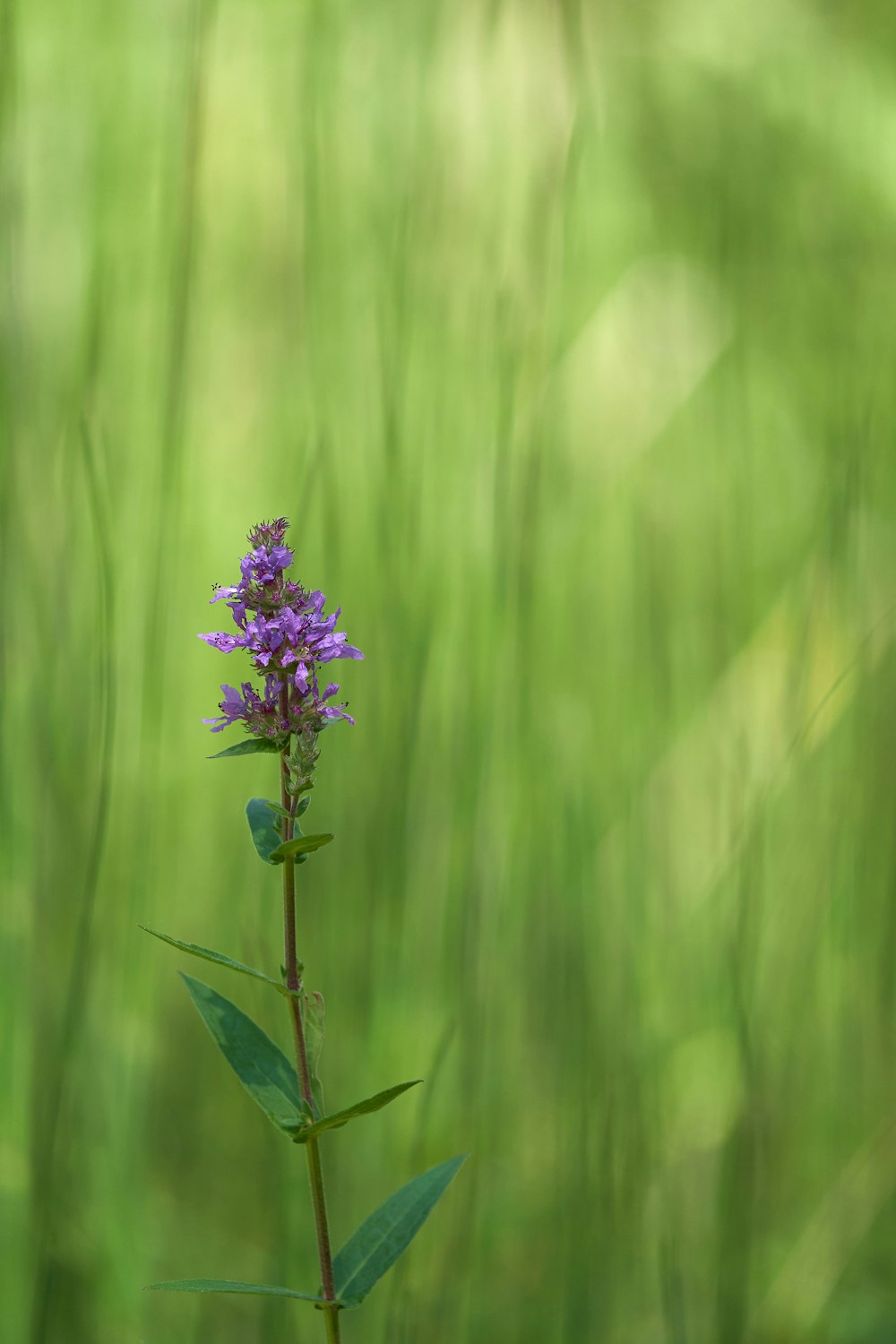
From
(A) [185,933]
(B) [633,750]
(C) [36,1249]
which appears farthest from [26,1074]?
(B) [633,750]

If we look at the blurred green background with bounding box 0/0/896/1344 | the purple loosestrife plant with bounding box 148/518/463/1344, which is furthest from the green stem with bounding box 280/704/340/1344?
the blurred green background with bounding box 0/0/896/1344

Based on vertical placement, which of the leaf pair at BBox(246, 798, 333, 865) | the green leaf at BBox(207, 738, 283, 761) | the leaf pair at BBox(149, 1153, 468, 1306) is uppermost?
the green leaf at BBox(207, 738, 283, 761)

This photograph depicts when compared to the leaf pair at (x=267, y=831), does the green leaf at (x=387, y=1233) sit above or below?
below

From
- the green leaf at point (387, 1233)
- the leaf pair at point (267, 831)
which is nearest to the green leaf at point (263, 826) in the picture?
the leaf pair at point (267, 831)

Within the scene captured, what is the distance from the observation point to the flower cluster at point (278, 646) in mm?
460

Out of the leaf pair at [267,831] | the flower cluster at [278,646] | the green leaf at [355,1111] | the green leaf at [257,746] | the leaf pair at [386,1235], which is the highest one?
the flower cluster at [278,646]

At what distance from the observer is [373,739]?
80cm

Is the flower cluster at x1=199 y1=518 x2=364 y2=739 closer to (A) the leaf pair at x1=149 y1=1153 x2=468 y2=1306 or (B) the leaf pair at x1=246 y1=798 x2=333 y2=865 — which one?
(B) the leaf pair at x1=246 y1=798 x2=333 y2=865

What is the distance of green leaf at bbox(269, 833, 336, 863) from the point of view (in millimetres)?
423

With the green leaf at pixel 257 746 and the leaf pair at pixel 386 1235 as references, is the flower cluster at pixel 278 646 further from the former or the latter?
the leaf pair at pixel 386 1235

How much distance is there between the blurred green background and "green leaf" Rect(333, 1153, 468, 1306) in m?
0.13

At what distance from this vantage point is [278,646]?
464 millimetres

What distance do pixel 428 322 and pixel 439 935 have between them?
1.34 feet

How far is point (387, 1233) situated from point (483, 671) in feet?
1.20
